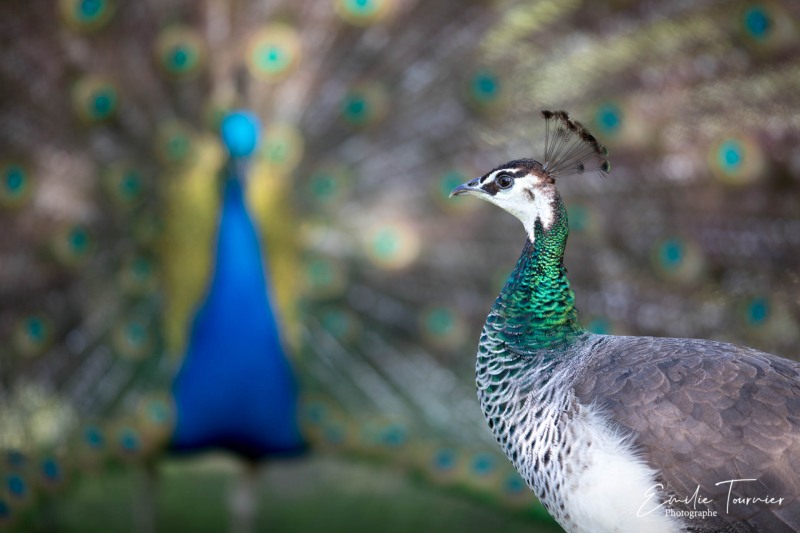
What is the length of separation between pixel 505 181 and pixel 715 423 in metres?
0.38

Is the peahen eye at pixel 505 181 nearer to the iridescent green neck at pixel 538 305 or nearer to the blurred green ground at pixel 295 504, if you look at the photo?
the iridescent green neck at pixel 538 305

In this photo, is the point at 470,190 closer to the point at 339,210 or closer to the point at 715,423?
the point at 715,423

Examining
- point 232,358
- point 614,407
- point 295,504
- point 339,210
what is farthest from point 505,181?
point 295,504

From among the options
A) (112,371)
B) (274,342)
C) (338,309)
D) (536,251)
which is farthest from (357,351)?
(536,251)

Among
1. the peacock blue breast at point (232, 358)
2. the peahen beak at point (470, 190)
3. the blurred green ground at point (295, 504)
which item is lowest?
the blurred green ground at point (295, 504)

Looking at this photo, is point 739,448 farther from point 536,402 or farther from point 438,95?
point 438,95

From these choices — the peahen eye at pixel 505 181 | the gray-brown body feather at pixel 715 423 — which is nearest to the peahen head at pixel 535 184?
the peahen eye at pixel 505 181

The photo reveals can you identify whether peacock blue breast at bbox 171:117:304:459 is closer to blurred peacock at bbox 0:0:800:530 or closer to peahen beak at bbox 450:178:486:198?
blurred peacock at bbox 0:0:800:530

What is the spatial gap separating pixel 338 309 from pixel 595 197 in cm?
78

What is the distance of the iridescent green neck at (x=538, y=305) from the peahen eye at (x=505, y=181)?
3.2 inches

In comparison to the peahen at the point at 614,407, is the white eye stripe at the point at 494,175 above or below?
above

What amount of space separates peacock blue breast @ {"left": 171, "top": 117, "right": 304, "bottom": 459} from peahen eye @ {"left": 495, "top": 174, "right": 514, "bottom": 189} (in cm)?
129

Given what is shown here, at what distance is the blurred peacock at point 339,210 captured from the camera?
8.28ft

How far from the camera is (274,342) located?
265cm
